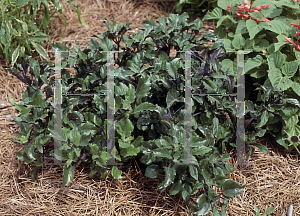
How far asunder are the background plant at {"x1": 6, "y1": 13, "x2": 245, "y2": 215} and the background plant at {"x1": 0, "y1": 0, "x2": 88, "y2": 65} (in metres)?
0.58

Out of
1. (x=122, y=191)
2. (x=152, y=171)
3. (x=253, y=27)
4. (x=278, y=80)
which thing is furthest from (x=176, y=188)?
(x=253, y=27)

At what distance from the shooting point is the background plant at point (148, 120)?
4.01 ft

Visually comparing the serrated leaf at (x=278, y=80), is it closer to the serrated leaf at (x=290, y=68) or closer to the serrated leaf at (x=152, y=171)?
the serrated leaf at (x=290, y=68)

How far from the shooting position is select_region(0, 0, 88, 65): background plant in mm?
1881

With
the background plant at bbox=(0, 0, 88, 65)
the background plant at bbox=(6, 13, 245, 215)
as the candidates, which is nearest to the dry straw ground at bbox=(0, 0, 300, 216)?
the background plant at bbox=(6, 13, 245, 215)

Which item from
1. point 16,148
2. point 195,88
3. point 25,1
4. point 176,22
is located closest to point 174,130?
point 195,88

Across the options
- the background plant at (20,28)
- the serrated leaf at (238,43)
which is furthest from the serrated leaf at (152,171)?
the background plant at (20,28)

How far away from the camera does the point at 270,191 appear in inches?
59.5

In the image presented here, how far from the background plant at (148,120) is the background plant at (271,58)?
0.22 meters

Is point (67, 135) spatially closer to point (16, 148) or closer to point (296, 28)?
point (16, 148)

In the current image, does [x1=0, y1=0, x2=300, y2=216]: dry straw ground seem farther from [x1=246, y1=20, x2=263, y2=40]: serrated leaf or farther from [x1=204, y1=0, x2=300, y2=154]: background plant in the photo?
[x1=246, y1=20, x2=263, y2=40]: serrated leaf

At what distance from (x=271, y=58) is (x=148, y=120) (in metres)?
0.80

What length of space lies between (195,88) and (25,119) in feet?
2.57

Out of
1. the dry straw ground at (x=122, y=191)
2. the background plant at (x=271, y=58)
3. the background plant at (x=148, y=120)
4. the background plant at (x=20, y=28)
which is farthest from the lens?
the background plant at (x=20, y=28)
